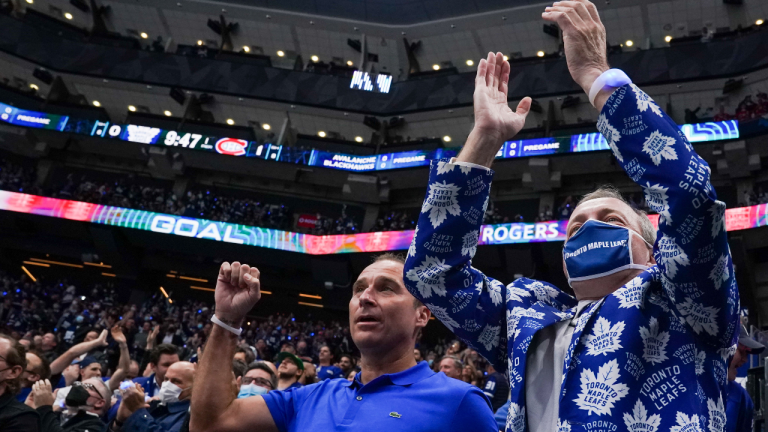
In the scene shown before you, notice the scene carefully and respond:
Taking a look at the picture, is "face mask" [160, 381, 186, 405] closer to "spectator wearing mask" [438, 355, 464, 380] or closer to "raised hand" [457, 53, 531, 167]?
"spectator wearing mask" [438, 355, 464, 380]

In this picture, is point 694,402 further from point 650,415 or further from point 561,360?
point 561,360

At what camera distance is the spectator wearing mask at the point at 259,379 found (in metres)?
4.24

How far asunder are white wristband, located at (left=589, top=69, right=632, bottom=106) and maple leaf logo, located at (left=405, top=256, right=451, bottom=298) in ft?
1.67

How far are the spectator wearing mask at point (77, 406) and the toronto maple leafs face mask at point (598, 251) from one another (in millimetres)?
3213

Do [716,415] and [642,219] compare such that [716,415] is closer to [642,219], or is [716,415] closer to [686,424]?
[686,424]

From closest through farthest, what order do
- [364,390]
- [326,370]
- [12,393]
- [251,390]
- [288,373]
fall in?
[364,390] → [12,393] → [251,390] → [288,373] → [326,370]

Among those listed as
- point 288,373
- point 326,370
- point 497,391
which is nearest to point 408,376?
point 288,373

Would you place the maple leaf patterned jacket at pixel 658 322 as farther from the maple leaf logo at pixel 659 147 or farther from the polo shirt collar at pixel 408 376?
the polo shirt collar at pixel 408 376

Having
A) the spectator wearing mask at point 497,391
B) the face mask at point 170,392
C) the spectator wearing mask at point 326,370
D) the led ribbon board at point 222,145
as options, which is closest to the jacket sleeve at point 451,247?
the face mask at point 170,392

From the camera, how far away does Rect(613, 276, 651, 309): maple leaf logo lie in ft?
4.28

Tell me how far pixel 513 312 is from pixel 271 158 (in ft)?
73.2

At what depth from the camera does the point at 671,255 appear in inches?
47.5

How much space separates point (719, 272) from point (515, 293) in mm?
528

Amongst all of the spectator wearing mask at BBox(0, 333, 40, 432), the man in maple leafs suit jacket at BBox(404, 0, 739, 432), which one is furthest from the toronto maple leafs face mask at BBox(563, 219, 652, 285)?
the spectator wearing mask at BBox(0, 333, 40, 432)
